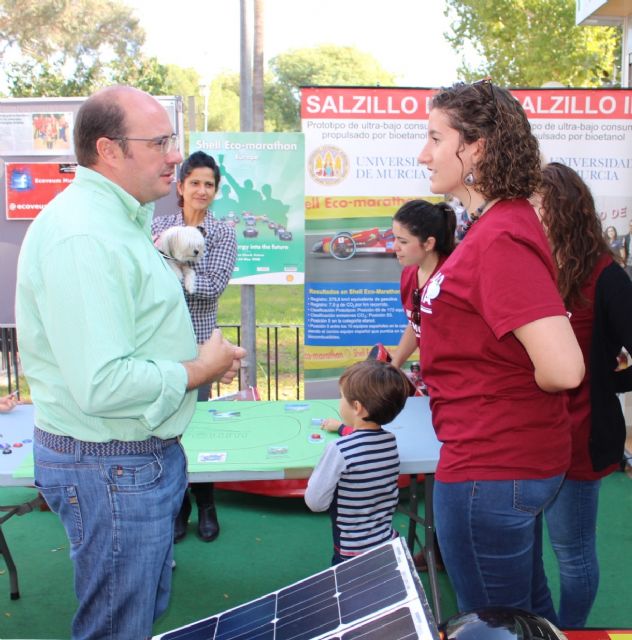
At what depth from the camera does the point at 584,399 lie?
2154 millimetres

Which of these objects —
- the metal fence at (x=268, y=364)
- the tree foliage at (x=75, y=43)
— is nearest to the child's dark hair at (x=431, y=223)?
the metal fence at (x=268, y=364)

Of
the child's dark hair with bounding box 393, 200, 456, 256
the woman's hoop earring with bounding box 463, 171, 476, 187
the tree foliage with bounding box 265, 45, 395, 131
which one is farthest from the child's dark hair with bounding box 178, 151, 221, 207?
the tree foliage with bounding box 265, 45, 395, 131

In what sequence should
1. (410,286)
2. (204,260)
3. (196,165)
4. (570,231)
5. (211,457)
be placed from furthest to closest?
(196,165) → (204,260) → (410,286) → (211,457) → (570,231)

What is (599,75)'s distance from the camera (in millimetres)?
16266

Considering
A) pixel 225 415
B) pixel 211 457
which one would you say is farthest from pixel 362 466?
pixel 225 415

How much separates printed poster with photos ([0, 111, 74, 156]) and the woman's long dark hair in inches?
161

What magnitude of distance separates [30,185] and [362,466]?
3.98 metres

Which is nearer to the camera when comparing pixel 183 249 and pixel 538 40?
pixel 183 249

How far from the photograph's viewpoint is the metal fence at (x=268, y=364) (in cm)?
627

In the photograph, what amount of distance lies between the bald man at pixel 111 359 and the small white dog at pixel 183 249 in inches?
73.0

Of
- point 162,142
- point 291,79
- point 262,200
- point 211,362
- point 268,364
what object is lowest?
point 268,364

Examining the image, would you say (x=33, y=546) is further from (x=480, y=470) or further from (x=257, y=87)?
(x=257, y=87)

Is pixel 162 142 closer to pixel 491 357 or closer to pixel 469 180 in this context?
pixel 469 180

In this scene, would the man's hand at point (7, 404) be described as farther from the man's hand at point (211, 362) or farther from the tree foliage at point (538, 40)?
the tree foliage at point (538, 40)
